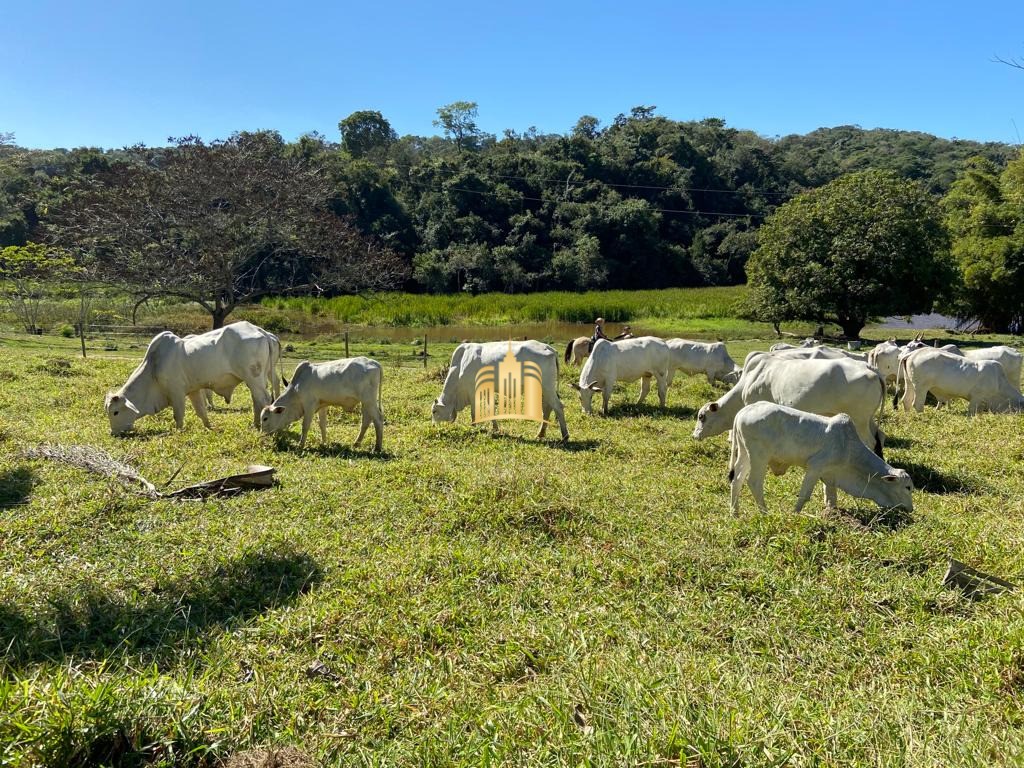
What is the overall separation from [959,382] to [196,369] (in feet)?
42.3

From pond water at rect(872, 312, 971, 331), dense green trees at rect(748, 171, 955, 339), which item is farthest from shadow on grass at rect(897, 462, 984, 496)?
pond water at rect(872, 312, 971, 331)

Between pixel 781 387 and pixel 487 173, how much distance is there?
53823 mm

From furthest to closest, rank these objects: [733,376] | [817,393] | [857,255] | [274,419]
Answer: [857,255]
[733,376]
[274,419]
[817,393]

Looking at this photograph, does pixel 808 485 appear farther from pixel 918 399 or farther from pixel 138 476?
pixel 918 399

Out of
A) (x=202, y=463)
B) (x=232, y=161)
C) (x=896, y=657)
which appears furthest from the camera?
(x=232, y=161)

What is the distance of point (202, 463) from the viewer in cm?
798

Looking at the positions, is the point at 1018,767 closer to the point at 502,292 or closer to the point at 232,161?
the point at 232,161

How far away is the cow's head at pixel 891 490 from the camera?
6.13 m

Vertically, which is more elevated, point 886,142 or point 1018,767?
point 886,142

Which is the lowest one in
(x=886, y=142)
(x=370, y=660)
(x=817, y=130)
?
(x=370, y=660)

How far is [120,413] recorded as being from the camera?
9930 mm

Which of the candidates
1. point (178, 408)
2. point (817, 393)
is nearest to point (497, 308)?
point (178, 408)

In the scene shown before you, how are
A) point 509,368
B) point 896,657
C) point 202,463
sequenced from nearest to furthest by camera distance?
point 896,657 < point 202,463 < point 509,368

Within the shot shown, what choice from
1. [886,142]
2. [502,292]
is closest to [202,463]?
[502,292]
